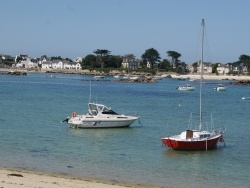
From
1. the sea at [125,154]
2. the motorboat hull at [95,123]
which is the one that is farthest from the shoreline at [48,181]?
the motorboat hull at [95,123]

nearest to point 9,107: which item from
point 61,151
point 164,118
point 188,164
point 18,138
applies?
point 164,118

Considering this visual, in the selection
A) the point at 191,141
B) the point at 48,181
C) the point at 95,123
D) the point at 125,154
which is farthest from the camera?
the point at 95,123

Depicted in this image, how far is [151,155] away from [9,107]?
34.1 meters

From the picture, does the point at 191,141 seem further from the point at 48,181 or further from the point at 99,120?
the point at 48,181

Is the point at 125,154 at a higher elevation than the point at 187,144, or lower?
lower

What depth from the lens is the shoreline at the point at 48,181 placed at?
18750mm

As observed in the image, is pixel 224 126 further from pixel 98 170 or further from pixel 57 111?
pixel 98 170

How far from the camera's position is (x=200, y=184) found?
22.7 meters

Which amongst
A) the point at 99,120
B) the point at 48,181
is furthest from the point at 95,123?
the point at 48,181

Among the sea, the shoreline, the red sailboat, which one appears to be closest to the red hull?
the red sailboat

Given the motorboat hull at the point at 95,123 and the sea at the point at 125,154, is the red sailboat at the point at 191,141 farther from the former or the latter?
the motorboat hull at the point at 95,123

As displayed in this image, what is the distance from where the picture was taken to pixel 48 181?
19859mm

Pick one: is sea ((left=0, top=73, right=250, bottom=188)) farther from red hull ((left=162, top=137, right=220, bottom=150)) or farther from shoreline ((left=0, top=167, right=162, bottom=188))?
shoreline ((left=0, top=167, right=162, bottom=188))

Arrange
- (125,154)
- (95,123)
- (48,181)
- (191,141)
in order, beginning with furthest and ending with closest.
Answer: (95,123)
(191,141)
(125,154)
(48,181)
